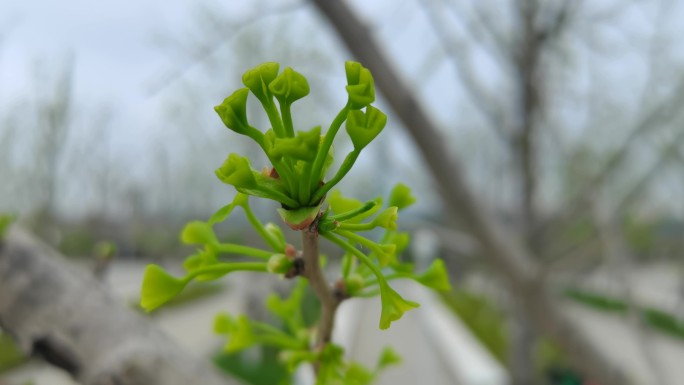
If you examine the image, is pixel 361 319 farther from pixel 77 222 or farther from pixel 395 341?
pixel 77 222

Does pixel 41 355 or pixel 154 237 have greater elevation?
pixel 154 237

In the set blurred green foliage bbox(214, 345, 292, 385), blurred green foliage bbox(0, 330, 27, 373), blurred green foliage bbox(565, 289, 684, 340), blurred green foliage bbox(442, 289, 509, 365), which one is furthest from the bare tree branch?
blurred green foliage bbox(565, 289, 684, 340)

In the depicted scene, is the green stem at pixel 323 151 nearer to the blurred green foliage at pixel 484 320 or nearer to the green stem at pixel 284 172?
the green stem at pixel 284 172

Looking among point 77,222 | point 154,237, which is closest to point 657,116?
point 154,237

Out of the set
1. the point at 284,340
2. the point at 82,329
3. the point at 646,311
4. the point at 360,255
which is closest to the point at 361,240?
the point at 360,255

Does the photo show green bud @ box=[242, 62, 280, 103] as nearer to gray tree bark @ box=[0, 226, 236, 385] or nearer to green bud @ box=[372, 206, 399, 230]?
green bud @ box=[372, 206, 399, 230]

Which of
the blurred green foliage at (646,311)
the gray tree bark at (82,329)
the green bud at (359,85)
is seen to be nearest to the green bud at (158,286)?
the green bud at (359,85)
